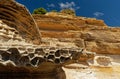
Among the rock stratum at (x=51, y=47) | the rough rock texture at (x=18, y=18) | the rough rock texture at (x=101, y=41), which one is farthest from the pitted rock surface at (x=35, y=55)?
→ the rough rock texture at (x=101, y=41)

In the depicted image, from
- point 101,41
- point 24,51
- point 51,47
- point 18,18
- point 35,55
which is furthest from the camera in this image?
point 101,41

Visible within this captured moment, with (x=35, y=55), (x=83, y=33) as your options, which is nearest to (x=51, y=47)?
(x=35, y=55)

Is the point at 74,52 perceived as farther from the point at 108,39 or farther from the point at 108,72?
the point at 108,39

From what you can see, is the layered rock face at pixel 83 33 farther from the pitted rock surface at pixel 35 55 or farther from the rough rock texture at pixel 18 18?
the pitted rock surface at pixel 35 55

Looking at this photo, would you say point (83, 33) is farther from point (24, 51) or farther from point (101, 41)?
point (24, 51)

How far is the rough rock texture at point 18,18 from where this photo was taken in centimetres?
646

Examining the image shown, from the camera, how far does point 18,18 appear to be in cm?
656

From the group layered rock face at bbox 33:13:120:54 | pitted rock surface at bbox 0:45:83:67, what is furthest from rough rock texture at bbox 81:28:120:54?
pitted rock surface at bbox 0:45:83:67

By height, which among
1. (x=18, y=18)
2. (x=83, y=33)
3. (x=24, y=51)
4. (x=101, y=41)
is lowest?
(x=101, y=41)

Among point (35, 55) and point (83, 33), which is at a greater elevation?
point (83, 33)

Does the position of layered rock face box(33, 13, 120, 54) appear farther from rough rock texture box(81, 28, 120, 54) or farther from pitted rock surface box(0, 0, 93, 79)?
pitted rock surface box(0, 0, 93, 79)

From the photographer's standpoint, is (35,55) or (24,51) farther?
(35,55)

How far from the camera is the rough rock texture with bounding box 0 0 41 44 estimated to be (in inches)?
254

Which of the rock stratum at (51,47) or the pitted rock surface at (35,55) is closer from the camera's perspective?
the pitted rock surface at (35,55)
